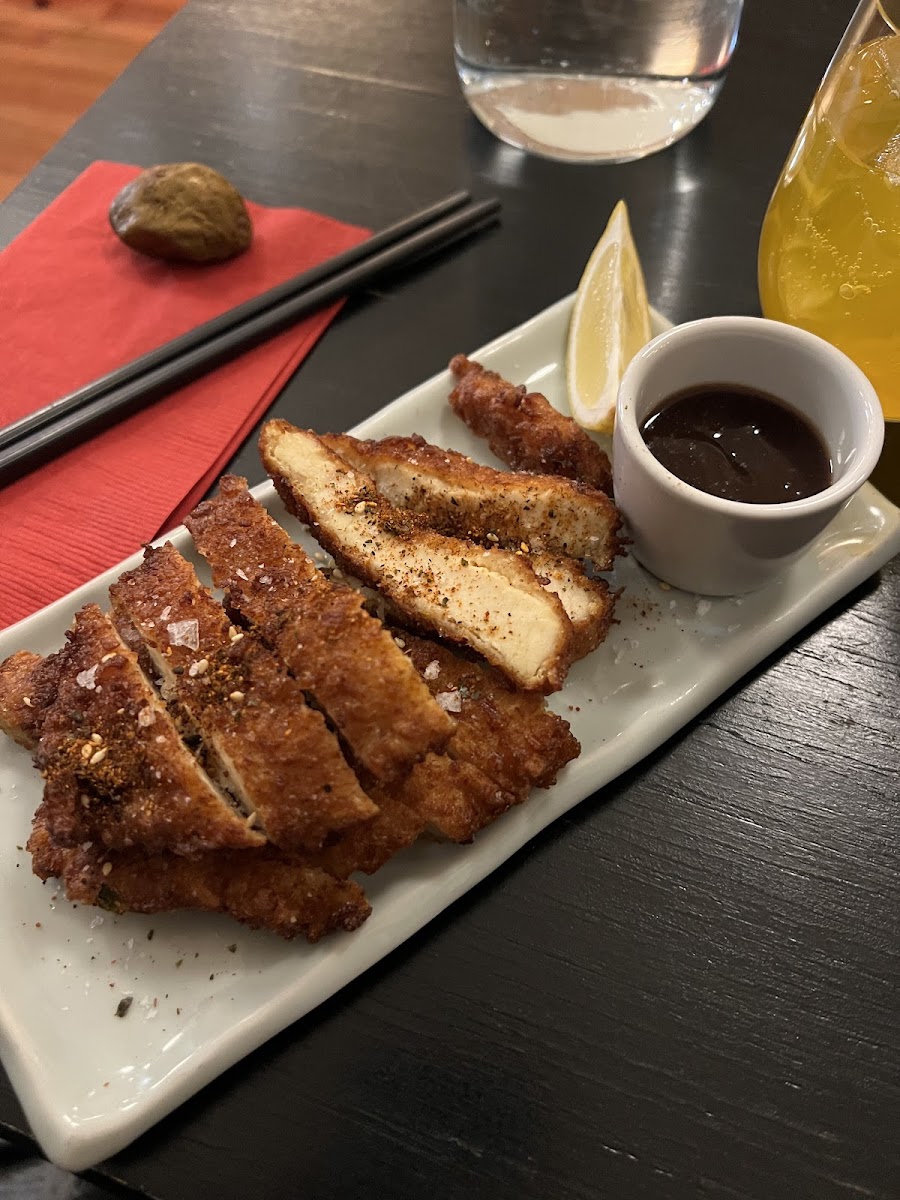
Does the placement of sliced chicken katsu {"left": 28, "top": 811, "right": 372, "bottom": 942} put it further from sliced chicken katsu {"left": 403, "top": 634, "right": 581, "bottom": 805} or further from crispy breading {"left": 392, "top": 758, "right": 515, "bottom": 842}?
sliced chicken katsu {"left": 403, "top": 634, "right": 581, "bottom": 805}

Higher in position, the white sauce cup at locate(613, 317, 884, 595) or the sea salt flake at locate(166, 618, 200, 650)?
the white sauce cup at locate(613, 317, 884, 595)

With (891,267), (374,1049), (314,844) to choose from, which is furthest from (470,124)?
(374,1049)

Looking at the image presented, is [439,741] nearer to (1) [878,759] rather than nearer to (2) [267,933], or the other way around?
(2) [267,933]

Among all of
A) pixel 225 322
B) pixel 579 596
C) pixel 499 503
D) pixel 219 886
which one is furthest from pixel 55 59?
pixel 219 886

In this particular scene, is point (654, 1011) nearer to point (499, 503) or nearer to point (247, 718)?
point (247, 718)

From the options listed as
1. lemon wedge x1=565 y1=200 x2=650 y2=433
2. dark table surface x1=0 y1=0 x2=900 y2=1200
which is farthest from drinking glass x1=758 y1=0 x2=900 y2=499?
dark table surface x1=0 y1=0 x2=900 y2=1200
